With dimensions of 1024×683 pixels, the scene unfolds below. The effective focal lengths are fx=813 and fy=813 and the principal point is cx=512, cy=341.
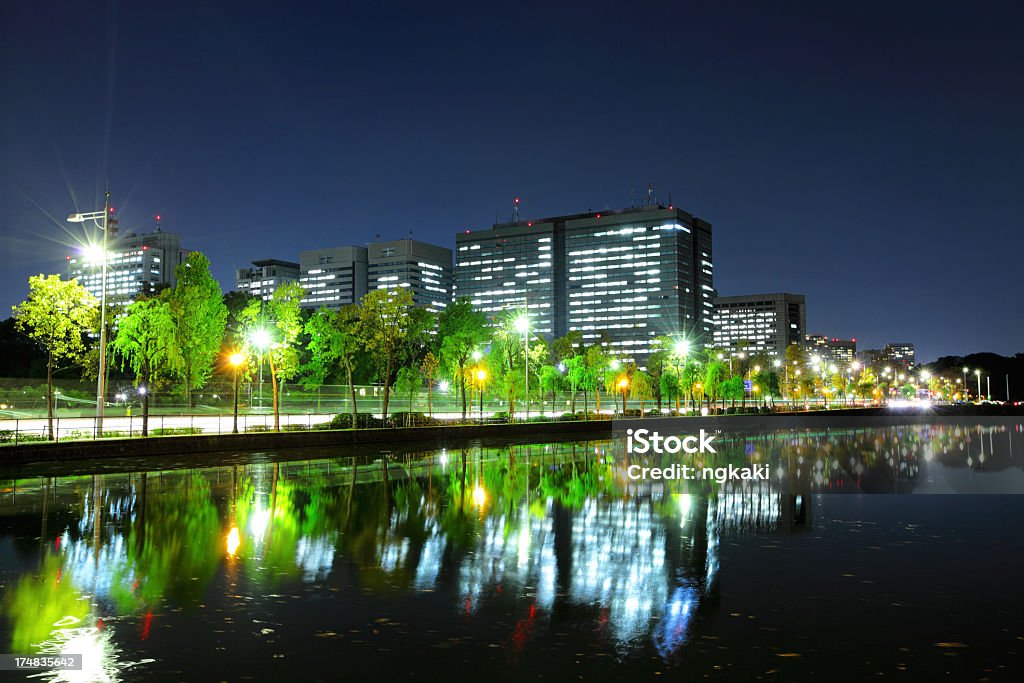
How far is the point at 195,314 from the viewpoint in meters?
42.1

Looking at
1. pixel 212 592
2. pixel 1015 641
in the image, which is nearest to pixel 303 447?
pixel 212 592

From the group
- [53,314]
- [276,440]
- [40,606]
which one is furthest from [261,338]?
[40,606]

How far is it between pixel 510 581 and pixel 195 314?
3617 cm

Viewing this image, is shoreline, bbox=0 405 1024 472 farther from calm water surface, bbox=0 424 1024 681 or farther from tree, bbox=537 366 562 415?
tree, bbox=537 366 562 415

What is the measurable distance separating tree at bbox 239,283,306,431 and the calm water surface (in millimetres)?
20663

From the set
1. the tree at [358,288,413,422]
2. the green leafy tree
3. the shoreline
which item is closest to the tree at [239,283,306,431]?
the shoreline

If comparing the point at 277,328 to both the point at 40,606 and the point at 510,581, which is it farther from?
the point at 510,581

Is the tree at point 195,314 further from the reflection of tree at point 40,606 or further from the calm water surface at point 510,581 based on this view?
the reflection of tree at point 40,606

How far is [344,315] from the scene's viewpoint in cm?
5175

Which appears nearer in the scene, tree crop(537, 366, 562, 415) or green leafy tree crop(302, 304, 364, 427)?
green leafy tree crop(302, 304, 364, 427)

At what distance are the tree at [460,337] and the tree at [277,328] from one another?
1514cm

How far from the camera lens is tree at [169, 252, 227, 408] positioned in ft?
137

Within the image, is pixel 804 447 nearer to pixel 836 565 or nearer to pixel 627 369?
pixel 836 565

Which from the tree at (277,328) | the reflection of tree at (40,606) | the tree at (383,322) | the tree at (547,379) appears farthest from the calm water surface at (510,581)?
the tree at (547,379)
